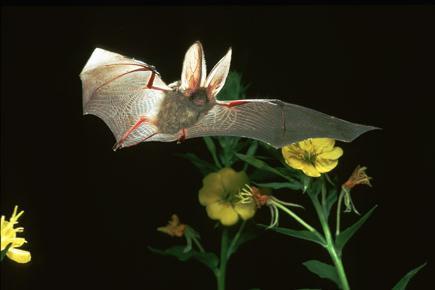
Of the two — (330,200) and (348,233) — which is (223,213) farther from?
(348,233)

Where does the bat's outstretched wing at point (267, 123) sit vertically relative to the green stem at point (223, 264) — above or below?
above

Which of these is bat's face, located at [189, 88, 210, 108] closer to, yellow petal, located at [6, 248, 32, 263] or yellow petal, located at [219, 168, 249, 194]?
yellow petal, located at [219, 168, 249, 194]

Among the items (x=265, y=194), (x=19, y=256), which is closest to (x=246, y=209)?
(x=265, y=194)

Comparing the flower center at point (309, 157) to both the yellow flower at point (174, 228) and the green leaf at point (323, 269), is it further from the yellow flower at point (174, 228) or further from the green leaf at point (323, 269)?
the yellow flower at point (174, 228)

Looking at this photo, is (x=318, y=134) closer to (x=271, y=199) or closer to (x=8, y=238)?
(x=271, y=199)

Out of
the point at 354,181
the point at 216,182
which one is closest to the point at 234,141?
the point at 216,182

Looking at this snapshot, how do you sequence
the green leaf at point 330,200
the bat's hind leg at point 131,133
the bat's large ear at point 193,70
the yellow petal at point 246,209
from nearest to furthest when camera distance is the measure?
the bat's large ear at point 193,70
the green leaf at point 330,200
the bat's hind leg at point 131,133
the yellow petal at point 246,209

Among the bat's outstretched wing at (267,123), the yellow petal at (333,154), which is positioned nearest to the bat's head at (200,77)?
the bat's outstretched wing at (267,123)
